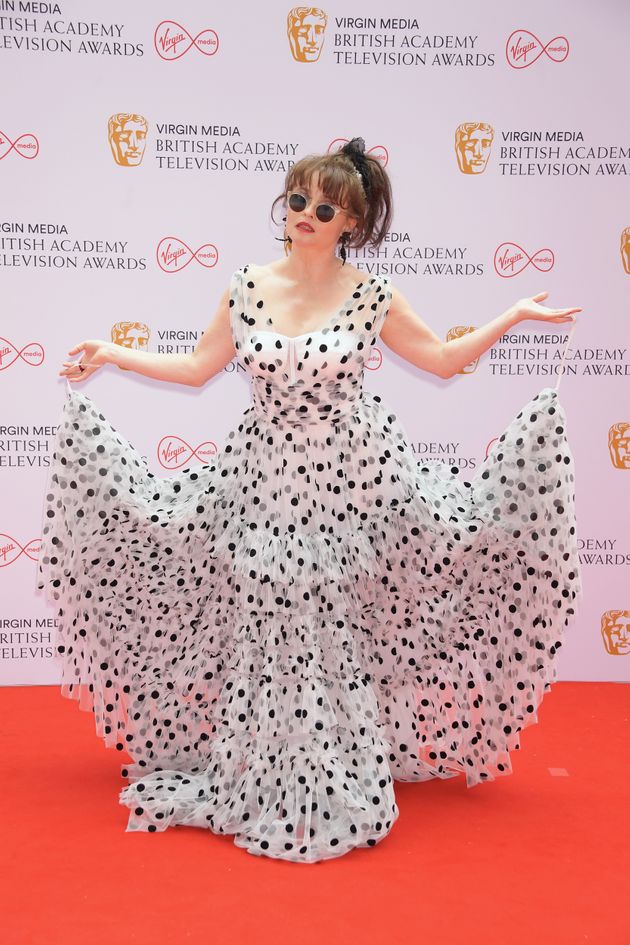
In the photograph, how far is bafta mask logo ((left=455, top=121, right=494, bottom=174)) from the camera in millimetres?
3912

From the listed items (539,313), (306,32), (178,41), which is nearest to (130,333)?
(178,41)

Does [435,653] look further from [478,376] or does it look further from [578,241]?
[578,241]

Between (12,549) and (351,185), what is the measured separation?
2138 mm

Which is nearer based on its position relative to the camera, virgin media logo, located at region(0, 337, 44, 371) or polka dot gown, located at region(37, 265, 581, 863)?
polka dot gown, located at region(37, 265, 581, 863)

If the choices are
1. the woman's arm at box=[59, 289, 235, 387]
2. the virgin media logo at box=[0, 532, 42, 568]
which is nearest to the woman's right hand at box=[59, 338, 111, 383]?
the woman's arm at box=[59, 289, 235, 387]

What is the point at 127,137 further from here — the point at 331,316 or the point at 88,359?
the point at 331,316

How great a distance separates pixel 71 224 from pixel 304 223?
1.44m

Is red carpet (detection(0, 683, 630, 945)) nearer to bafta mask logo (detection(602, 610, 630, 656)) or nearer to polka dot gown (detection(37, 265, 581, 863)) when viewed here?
polka dot gown (detection(37, 265, 581, 863))

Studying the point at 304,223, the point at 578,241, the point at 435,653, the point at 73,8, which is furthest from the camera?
the point at 578,241

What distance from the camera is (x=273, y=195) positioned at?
12.8 ft

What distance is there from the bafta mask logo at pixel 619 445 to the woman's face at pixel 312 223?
70.7 inches

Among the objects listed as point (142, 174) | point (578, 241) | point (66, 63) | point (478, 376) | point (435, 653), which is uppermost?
point (66, 63)

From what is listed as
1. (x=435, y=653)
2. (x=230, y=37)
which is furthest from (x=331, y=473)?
(x=230, y=37)

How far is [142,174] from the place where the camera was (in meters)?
3.86
